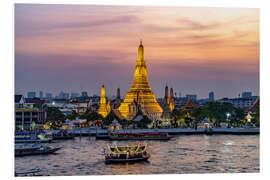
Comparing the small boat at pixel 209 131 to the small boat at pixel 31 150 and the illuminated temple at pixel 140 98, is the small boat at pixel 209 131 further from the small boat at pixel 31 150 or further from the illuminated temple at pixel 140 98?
the small boat at pixel 31 150

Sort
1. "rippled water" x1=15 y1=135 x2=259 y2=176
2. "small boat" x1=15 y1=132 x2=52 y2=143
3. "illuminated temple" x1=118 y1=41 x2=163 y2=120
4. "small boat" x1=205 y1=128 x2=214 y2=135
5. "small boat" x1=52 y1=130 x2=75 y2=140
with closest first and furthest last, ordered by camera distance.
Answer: "rippled water" x1=15 y1=135 x2=259 y2=176
"small boat" x1=15 y1=132 x2=52 y2=143
"small boat" x1=52 y1=130 x2=75 y2=140
"small boat" x1=205 y1=128 x2=214 y2=135
"illuminated temple" x1=118 y1=41 x2=163 y2=120

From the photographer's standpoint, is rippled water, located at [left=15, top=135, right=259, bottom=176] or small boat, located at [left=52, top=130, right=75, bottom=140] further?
small boat, located at [left=52, top=130, right=75, bottom=140]

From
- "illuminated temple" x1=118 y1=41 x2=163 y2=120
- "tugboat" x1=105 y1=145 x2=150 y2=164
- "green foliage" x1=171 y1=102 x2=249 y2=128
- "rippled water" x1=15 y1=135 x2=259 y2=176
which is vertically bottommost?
"rippled water" x1=15 y1=135 x2=259 y2=176

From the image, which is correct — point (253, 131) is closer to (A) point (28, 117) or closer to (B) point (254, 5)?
(A) point (28, 117)

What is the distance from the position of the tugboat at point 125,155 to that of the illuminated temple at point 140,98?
2106 centimetres

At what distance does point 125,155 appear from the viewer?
75.2 feet

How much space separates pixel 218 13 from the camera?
21.7 m

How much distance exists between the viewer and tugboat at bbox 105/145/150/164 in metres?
22.5

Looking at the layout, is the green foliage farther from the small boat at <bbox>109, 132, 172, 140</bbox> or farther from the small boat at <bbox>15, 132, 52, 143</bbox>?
the small boat at <bbox>15, 132, 52, 143</bbox>

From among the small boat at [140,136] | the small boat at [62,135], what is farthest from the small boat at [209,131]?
the small boat at [62,135]

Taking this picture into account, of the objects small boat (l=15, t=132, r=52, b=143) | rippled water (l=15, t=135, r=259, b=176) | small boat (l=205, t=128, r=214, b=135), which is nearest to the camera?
rippled water (l=15, t=135, r=259, b=176)

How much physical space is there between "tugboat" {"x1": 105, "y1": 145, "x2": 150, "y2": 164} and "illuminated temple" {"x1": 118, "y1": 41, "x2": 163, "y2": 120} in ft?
69.1

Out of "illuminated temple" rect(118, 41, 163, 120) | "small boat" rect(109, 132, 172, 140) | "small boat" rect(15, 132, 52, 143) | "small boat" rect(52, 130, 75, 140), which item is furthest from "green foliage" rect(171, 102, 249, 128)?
"small boat" rect(15, 132, 52, 143)
